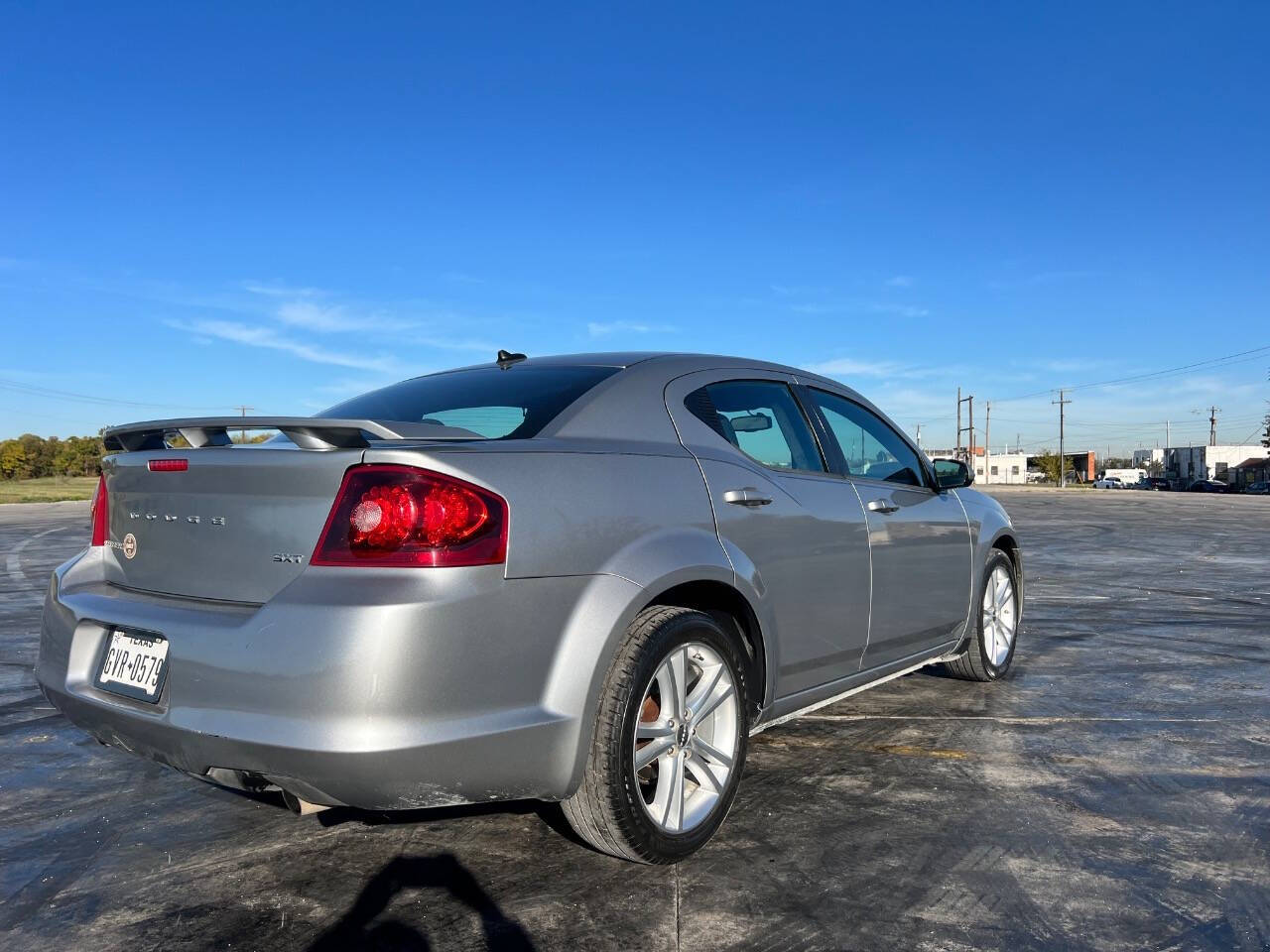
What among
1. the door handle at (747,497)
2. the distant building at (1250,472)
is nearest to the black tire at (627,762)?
the door handle at (747,497)

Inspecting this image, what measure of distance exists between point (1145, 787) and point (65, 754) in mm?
4185

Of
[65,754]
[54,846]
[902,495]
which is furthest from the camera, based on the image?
[902,495]

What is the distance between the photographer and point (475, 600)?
238 cm

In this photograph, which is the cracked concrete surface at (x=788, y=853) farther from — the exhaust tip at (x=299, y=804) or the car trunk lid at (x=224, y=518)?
the car trunk lid at (x=224, y=518)

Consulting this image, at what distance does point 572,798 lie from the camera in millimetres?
2717

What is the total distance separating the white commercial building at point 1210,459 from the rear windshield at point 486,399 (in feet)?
388

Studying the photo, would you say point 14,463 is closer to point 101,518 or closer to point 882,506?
point 101,518

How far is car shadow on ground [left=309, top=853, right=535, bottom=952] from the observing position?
240cm

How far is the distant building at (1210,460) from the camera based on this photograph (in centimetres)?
11072

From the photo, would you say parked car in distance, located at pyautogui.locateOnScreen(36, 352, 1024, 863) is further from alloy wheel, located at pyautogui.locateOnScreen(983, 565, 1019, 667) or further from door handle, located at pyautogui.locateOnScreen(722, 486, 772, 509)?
alloy wheel, located at pyautogui.locateOnScreen(983, 565, 1019, 667)

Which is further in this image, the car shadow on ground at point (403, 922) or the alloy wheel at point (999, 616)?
the alloy wheel at point (999, 616)

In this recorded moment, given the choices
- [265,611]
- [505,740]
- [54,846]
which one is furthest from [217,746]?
[54,846]

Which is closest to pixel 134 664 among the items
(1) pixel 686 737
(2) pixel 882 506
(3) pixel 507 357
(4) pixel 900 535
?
(1) pixel 686 737

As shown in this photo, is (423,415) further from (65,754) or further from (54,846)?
(65,754)
